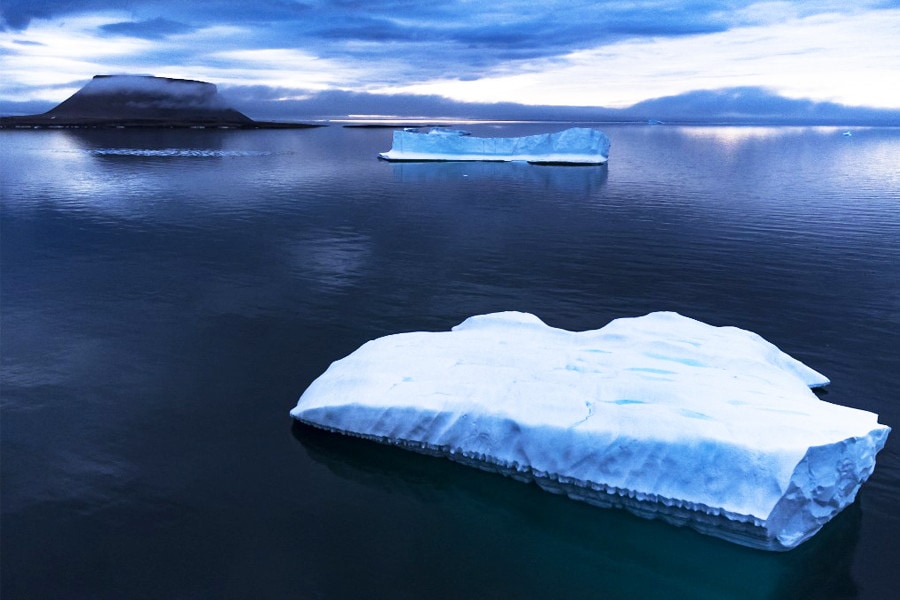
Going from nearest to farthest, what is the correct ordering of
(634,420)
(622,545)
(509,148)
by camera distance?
(622,545) → (634,420) → (509,148)

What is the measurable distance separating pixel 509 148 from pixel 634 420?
209ft

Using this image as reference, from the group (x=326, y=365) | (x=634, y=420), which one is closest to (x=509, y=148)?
(x=326, y=365)

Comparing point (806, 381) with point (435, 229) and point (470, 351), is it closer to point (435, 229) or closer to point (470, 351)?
point (470, 351)

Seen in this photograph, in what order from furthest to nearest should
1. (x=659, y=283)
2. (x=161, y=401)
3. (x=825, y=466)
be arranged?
(x=659, y=283), (x=161, y=401), (x=825, y=466)

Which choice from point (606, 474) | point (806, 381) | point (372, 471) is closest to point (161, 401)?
point (372, 471)

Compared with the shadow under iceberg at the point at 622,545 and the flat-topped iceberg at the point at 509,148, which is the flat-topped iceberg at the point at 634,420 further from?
the flat-topped iceberg at the point at 509,148

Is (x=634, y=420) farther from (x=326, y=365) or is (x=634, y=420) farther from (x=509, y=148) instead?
(x=509, y=148)

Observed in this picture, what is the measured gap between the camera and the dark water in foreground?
31.3 ft

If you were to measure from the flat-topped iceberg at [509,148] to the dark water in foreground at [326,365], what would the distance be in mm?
24518

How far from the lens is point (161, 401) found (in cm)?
1423

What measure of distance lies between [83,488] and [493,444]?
25.1 ft

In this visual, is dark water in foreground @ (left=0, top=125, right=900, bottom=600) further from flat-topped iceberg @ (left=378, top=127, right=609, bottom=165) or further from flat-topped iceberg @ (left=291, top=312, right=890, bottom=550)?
flat-topped iceberg @ (left=378, top=127, right=609, bottom=165)

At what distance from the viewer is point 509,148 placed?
235 ft

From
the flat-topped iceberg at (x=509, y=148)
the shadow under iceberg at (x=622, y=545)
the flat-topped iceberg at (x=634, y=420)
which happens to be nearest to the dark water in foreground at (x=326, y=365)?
the shadow under iceberg at (x=622, y=545)
